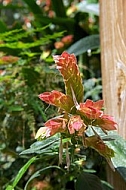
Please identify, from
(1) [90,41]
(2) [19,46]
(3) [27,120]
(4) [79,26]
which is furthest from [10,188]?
(4) [79,26]

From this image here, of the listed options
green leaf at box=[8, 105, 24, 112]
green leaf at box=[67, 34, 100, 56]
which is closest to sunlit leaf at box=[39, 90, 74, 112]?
green leaf at box=[8, 105, 24, 112]

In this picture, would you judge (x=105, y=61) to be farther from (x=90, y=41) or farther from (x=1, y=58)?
(x=90, y=41)

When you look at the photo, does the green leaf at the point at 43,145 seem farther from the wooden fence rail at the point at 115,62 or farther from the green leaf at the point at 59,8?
the green leaf at the point at 59,8

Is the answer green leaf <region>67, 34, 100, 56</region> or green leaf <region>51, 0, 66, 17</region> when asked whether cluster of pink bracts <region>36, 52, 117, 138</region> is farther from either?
green leaf <region>51, 0, 66, 17</region>

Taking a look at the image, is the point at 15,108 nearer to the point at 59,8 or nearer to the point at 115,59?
the point at 115,59

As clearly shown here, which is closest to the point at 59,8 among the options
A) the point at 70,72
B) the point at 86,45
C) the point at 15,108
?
the point at 86,45

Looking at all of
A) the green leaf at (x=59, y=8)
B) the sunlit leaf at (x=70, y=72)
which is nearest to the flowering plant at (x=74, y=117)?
the sunlit leaf at (x=70, y=72)

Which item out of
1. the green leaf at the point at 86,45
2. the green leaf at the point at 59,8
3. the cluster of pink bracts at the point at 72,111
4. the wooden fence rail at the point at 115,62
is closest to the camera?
the cluster of pink bracts at the point at 72,111
